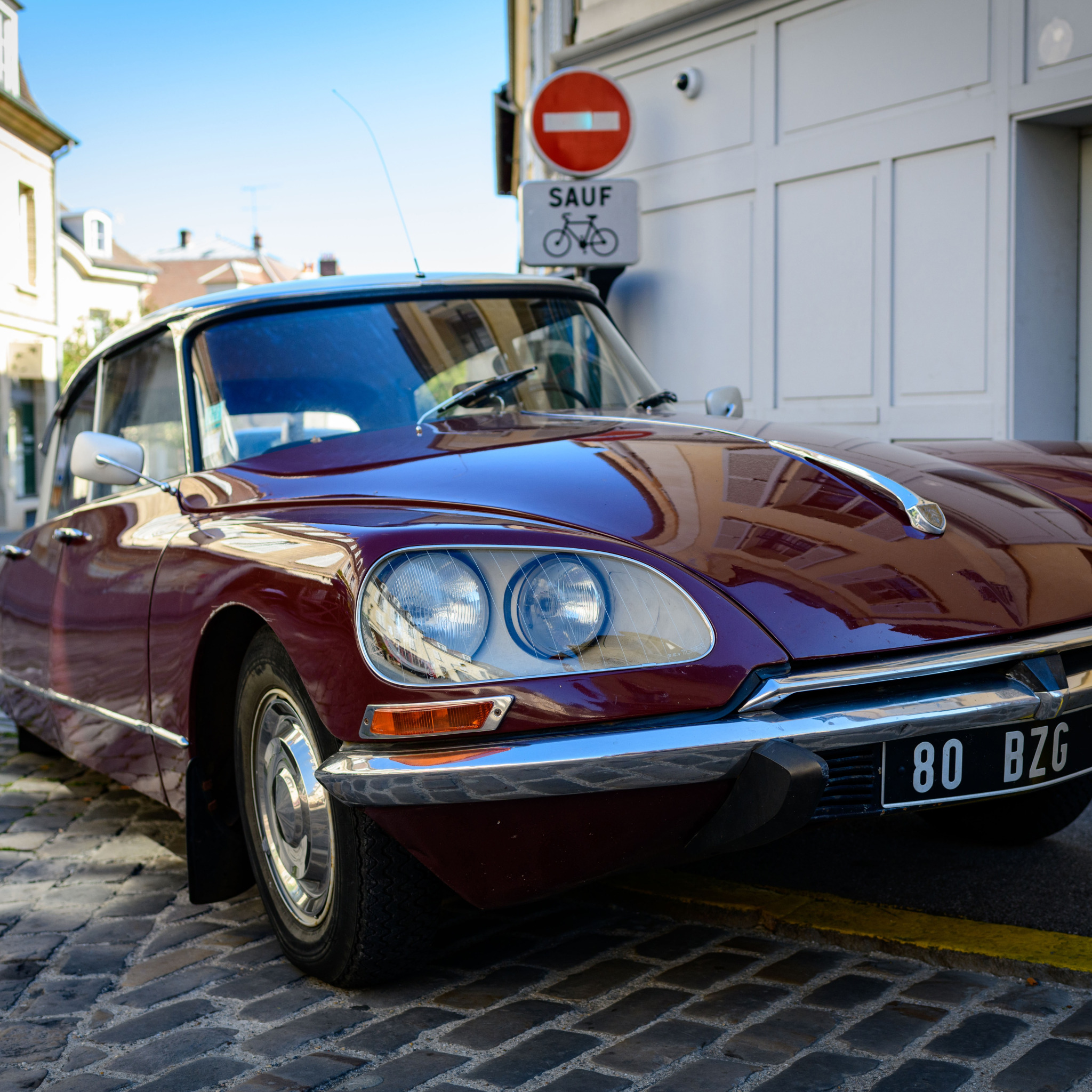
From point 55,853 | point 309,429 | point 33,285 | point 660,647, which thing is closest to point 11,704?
point 55,853

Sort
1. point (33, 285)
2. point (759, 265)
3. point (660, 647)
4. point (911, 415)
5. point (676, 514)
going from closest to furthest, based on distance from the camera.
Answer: point (660, 647) < point (676, 514) < point (911, 415) < point (759, 265) < point (33, 285)

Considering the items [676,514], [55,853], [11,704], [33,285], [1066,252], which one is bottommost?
[55,853]

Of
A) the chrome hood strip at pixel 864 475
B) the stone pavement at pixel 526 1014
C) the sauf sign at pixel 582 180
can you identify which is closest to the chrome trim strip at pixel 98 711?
the stone pavement at pixel 526 1014

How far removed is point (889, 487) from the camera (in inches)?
101

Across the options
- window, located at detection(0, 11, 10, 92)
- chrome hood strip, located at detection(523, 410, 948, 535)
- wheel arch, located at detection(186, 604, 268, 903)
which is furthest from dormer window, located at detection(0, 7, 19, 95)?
chrome hood strip, located at detection(523, 410, 948, 535)

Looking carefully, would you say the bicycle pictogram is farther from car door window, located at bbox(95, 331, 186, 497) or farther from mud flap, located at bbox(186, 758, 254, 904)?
mud flap, located at bbox(186, 758, 254, 904)

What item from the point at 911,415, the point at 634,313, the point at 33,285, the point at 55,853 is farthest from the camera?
the point at 33,285

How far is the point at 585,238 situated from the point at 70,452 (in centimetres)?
362

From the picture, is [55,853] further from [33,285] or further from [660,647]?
[33,285]

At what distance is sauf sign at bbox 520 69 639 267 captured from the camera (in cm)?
693

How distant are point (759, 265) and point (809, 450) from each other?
5009 millimetres

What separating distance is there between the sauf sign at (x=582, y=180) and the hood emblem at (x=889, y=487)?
430cm

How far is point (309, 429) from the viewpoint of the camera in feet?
10.7

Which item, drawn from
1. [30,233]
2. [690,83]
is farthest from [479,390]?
[30,233]
